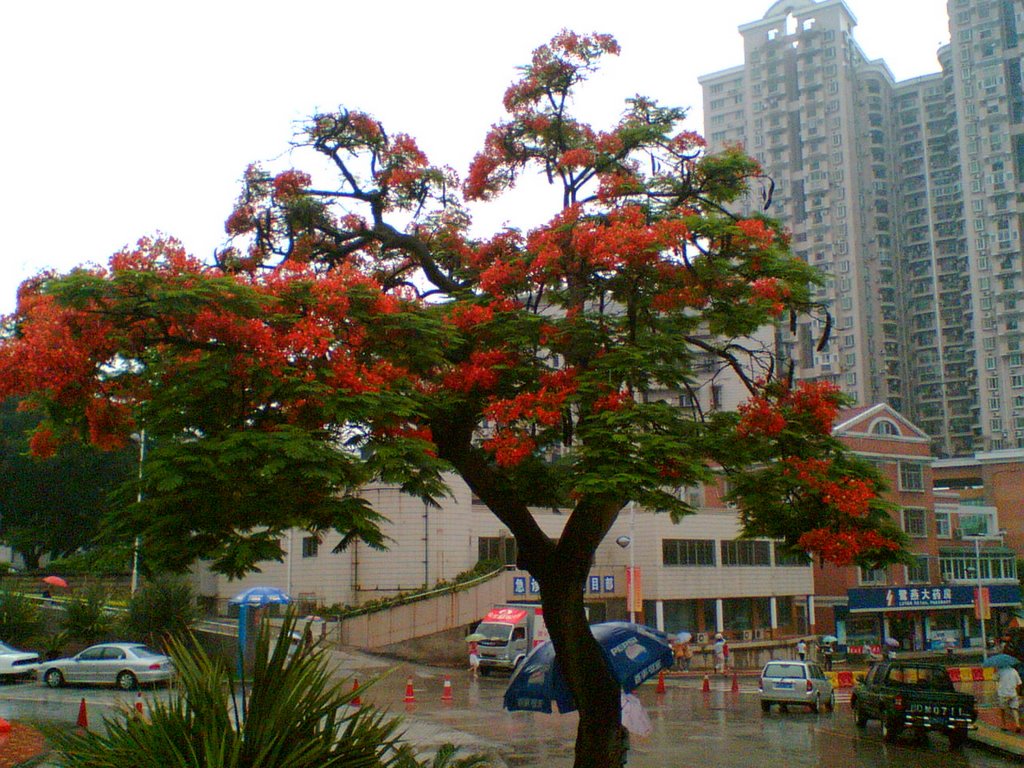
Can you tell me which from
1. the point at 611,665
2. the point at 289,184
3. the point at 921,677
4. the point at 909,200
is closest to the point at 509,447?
the point at 611,665

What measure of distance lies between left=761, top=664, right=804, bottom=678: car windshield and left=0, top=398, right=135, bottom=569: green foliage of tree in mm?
35064

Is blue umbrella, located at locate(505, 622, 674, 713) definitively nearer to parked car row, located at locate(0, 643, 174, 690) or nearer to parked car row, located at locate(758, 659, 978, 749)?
parked car row, located at locate(758, 659, 978, 749)

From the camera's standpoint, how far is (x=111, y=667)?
1129 inches

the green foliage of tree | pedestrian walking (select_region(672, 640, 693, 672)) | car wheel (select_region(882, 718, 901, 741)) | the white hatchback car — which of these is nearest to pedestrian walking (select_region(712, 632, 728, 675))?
pedestrian walking (select_region(672, 640, 693, 672))

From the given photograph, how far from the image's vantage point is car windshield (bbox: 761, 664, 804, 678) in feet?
87.8

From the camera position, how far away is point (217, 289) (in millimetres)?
10000

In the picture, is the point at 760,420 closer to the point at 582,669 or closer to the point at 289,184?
the point at 582,669

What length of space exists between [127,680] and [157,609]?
470 centimetres

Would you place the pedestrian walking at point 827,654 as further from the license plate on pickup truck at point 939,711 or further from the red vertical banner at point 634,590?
the license plate on pickup truck at point 939,711

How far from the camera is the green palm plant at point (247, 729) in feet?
18.5

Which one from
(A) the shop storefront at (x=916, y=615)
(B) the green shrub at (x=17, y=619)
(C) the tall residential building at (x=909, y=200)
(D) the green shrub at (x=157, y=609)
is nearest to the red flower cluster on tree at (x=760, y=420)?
(D) the green shrub at (x=157, y=609)

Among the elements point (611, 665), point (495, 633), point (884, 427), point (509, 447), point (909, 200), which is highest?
point (909, 200)

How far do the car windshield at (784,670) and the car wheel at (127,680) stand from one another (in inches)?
691

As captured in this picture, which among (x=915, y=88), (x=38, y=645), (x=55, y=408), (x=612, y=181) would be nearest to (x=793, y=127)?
(x=915, y=88)
